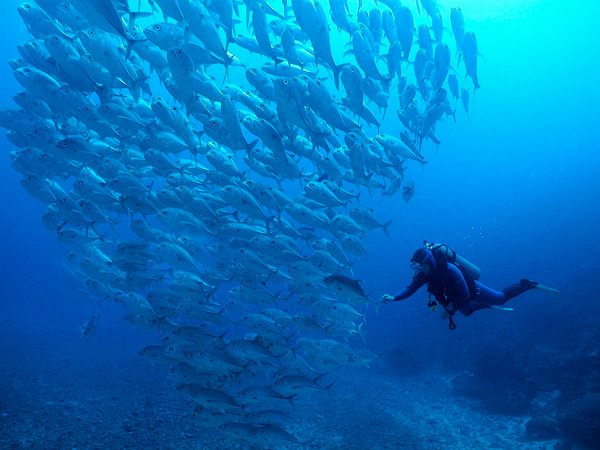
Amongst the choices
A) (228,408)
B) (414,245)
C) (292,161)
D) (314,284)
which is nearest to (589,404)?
(314,284)

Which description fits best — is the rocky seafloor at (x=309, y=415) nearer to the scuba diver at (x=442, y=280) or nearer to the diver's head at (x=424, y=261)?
the scuba diver at (x=442, y=280)

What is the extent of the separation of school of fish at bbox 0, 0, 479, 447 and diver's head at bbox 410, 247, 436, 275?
0.95 meters

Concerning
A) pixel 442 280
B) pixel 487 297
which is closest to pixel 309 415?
pixel 487 297

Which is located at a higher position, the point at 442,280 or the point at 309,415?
the point at 442,280

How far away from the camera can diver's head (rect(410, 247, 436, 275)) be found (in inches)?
206

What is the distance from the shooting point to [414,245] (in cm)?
6347

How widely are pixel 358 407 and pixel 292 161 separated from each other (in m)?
7.69

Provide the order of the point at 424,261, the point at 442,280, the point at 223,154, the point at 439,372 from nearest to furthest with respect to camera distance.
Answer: the point at 424,261, the point at 442,280, the point at 223,154, the point at 439,372

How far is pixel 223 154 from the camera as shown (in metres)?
5.67

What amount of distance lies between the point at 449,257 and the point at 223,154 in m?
4.05

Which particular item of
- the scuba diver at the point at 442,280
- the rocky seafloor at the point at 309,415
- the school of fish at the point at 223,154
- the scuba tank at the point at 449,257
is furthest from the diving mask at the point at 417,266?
the rocky seafloor at the point at 309,415

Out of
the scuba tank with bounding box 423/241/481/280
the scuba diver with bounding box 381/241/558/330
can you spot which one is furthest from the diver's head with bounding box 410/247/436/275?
the scuba tank with bounding box 423/241/481/280

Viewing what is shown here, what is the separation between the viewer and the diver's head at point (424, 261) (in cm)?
524

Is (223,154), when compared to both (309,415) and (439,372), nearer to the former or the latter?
(309,415)
